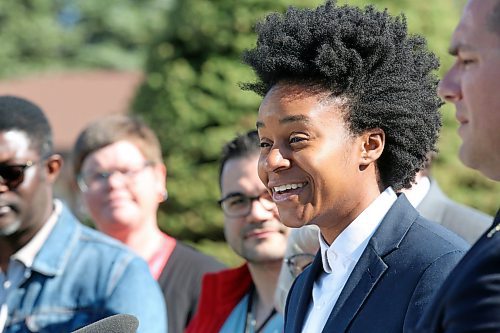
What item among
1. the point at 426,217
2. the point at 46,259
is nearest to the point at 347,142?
the point at 426,217

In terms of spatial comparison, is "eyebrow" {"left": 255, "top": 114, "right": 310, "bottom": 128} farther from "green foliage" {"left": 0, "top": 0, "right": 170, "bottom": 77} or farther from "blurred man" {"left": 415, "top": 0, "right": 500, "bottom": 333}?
"green foliage" {"left": 0, "top": 0, "right": 170, "bottom": 77}

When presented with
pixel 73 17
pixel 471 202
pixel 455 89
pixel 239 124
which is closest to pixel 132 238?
pixel 455 89

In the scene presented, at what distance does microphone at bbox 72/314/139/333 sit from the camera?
7.10 ft

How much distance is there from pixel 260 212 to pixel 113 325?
7.25 feet

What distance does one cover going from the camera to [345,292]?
8.36ft

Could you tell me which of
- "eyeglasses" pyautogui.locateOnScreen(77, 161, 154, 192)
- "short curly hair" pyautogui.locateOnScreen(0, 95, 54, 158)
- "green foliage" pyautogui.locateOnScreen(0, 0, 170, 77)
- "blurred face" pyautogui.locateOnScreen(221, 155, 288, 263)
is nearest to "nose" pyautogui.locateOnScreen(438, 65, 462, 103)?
"blurred face" pyautogui.locateOnScreen(221, 155, 288, 263)

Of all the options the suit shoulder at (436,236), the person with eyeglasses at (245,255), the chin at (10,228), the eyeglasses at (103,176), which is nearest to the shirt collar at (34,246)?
the chin at (10,228)

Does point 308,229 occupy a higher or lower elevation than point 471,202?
higher

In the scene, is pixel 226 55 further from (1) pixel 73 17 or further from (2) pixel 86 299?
(1) pixel 73 17

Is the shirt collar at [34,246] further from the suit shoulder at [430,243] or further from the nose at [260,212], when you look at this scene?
the suit shoulder at [430,243]

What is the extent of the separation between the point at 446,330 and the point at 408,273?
75 cm

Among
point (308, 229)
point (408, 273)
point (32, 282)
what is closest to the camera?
point (408, 273)

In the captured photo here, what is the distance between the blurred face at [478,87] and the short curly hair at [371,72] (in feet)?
2.70

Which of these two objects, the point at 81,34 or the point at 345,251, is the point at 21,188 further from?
the point at 81,34
